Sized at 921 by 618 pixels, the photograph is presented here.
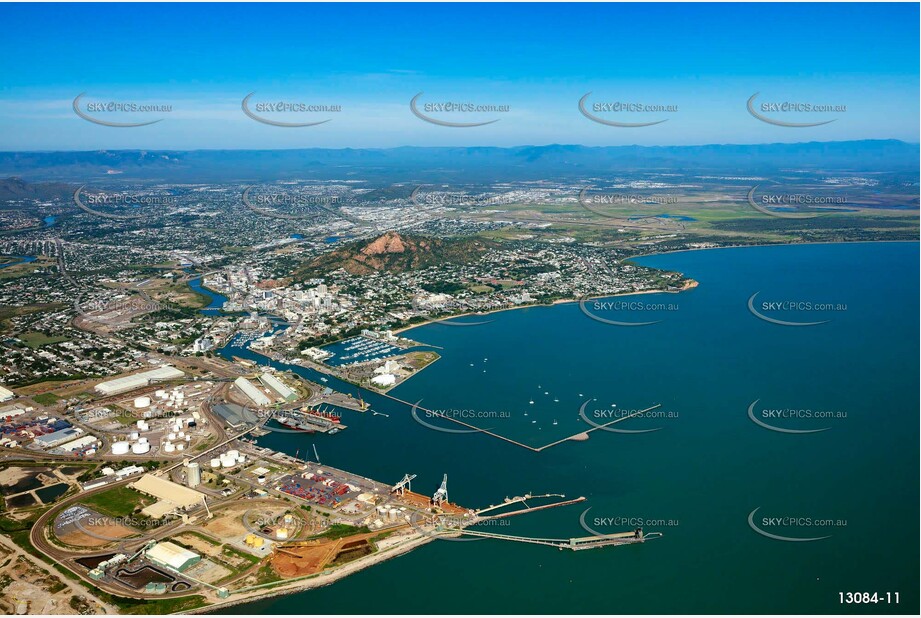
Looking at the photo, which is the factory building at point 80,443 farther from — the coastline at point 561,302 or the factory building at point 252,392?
the coastline at point 561,302

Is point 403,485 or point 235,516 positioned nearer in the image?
point 235,516

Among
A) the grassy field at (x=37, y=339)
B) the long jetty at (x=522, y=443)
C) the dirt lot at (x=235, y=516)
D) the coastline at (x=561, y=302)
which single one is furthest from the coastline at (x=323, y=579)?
the grassy field at (x=37, y=339)

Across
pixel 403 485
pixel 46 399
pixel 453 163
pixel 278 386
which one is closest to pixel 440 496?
pixel 403 485

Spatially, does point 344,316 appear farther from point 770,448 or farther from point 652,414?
point 770,448

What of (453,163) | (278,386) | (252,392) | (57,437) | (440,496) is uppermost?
(453,163)

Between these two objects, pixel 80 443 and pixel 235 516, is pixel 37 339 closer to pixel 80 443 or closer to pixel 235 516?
pixel 80 443

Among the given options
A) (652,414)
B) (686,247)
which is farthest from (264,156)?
(652,414)

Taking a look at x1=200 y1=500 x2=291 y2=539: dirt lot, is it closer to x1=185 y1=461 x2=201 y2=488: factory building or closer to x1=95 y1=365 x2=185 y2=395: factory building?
x1=185 y1=461 x2=201 y2=488: factory building

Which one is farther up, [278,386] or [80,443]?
[278,386]
